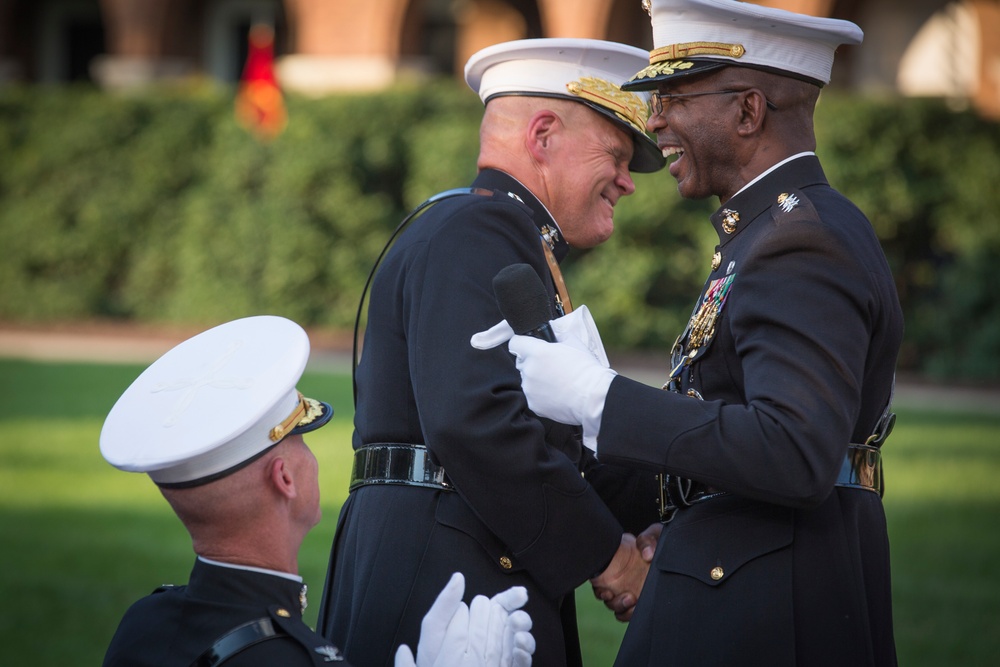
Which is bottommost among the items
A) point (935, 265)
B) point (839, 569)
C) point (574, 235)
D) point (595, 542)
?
point (935, 265)

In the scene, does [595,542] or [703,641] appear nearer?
[703,641]

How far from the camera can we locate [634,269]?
49.8ft

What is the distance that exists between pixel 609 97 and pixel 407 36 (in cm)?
1740

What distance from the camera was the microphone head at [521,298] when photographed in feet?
8.29

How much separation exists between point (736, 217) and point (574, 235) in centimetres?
76

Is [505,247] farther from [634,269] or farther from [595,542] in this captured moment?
[634,269]

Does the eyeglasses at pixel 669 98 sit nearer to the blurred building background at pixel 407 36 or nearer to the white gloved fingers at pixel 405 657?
the white gloved fingers at pixel 405 657

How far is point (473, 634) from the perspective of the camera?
2518mm

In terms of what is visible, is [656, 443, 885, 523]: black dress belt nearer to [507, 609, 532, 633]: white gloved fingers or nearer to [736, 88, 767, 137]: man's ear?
[507, 609, 532, 633]: white gloved fingers

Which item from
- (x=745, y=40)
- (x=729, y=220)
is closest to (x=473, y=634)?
(x=729, y=220)

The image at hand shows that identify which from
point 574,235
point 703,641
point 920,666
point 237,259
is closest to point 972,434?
point 920,666

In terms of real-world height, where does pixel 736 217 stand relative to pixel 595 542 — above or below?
above

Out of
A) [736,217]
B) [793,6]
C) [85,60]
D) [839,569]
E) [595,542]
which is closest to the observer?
[839,569]

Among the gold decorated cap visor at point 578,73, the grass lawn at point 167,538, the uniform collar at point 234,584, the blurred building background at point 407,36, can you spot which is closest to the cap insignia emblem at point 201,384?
the uniform collar at point 234,584
